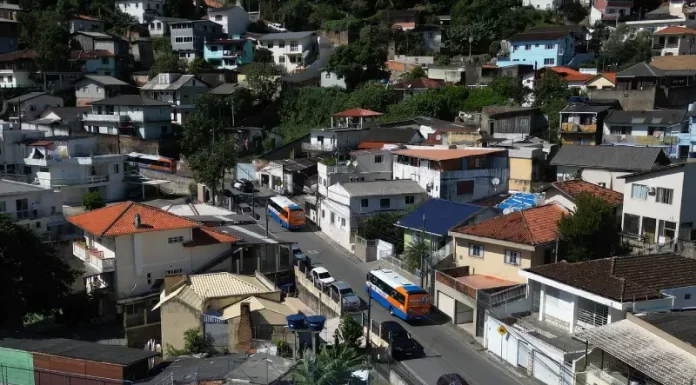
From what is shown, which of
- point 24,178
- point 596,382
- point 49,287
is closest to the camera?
point 596,382

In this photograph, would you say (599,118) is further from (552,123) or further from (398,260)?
(398,260)

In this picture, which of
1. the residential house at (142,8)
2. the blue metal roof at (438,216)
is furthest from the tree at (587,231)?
the residential house at (142,8)

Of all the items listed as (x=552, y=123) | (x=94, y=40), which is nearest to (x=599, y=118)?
(x=552, y=123)

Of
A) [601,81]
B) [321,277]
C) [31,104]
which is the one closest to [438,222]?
[321,277]

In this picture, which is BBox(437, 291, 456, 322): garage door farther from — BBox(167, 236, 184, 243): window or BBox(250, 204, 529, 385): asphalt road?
BBox(167, 236, 184, 243): window

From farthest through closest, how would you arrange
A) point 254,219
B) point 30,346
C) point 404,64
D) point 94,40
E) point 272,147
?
point 94,40 < point 404,64 < point 272,147 < point 254,219 < point 30,346

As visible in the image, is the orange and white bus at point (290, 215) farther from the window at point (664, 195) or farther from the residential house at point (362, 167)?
the window at point (664, 195)
